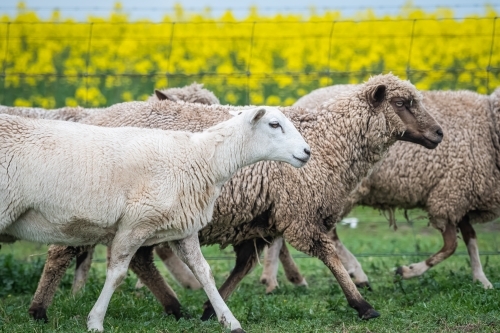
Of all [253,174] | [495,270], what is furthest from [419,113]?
[495,270]

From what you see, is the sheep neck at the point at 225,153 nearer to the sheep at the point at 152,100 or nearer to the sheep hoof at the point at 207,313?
the sheep hoof at the point at 207,313

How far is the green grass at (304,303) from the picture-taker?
19.8 ft

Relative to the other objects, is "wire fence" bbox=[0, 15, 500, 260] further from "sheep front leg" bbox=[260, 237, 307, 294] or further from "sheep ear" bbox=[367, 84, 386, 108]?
"sheep ear" bbox=[367, 84, 386, 108]

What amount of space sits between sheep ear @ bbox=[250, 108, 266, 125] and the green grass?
148 centimetres

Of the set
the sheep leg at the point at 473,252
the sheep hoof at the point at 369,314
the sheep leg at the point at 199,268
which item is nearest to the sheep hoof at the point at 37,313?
the sheep leg at the point at 199,268

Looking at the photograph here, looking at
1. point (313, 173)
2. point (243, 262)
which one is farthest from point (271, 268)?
point (313, 173)

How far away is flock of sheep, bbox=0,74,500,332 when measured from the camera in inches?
227

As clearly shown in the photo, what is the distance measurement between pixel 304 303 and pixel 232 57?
11.3m

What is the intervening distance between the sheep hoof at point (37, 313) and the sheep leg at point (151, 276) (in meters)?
0.79

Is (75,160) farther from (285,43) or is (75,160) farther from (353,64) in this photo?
(285,43)

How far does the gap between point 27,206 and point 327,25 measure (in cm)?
1457

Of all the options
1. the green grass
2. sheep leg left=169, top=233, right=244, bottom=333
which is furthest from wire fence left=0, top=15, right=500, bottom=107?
sheep leg left=169, top=233, right=244, bottom=333

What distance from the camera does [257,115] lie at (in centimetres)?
601

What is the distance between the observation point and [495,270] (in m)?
9.06
